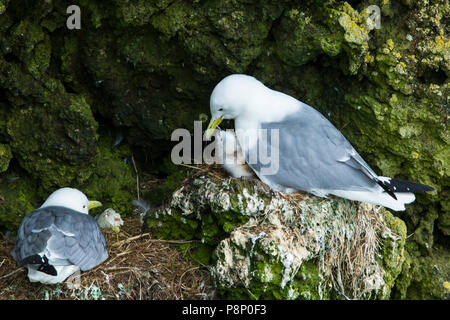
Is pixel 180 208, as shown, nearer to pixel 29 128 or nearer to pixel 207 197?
pixel 207 197

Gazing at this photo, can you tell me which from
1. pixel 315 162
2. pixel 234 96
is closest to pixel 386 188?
pixel 315 162

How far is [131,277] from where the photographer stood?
3414 millimetres

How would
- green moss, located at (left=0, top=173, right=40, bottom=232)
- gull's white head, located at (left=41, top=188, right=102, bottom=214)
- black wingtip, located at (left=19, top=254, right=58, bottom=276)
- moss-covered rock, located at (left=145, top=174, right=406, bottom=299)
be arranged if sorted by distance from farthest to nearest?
green moss, located at (left=0, top=173, right=40, bottom=232), gull's white head, located at (left=41, top=188, right=102, bottom=214), moss-covered rock, located at (left=145, top=174, right=406, bottom=299), black wingtip, located at (left=19, top=254, right=58, bottom=276)

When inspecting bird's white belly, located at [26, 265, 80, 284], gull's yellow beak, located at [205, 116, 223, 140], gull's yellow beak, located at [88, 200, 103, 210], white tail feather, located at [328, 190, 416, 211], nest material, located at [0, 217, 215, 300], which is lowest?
nest material, located at [0, 217, 215, 300]

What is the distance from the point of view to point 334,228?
3465 mm

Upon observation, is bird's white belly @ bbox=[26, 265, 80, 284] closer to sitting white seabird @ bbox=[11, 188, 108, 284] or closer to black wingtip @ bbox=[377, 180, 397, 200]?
sitting white seabird @ bbox=[11, 188, 108, 284]

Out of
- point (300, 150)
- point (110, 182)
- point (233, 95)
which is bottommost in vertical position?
point (110, 182)

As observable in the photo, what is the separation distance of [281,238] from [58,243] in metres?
1.26

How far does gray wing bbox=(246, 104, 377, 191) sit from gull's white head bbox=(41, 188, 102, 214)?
3.67 feet

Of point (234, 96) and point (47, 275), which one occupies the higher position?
point (234, 96)

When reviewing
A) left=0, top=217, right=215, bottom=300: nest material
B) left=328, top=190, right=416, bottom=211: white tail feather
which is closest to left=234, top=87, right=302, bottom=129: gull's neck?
left=328, top=190, right=416, bottom=211: white tail feather

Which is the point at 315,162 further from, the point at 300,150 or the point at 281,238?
the point at 281,238

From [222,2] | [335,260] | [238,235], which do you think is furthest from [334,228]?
[222,2]

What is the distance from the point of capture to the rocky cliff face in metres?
3.66
